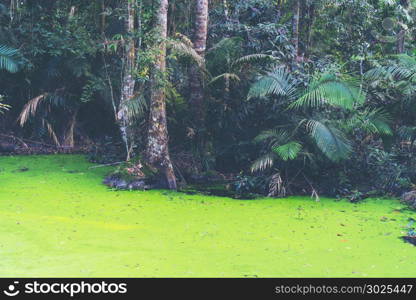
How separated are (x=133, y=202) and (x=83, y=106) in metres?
4.55

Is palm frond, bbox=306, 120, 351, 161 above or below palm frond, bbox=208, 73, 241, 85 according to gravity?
below

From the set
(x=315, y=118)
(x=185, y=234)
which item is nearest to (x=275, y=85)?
(x=315, y=118)

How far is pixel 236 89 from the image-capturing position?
9922 millimetres

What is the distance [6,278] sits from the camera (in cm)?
465

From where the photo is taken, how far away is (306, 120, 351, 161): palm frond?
337 inches

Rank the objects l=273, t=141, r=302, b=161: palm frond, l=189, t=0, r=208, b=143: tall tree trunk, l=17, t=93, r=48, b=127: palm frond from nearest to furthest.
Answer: l=273, t=141, r=302, b=161: palm frond, l=189, t=0, r=208, b=143: tall tree trunk, l=17, t=93, r=48, b=127: palm frond

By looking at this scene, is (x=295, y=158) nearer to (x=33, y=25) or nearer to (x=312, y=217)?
(x=312, y=217)

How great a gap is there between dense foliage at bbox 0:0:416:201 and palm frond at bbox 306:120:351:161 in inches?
0.7

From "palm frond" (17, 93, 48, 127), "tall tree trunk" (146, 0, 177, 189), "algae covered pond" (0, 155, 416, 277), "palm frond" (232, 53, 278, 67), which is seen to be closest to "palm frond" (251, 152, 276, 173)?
"algae covered pond" (0, 155, 416, 277)

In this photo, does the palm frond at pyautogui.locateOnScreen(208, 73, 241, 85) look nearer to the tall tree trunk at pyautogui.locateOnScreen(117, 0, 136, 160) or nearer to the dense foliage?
the dense foliage

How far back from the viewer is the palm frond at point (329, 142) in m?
8.57

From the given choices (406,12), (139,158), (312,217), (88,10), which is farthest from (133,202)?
(406,12)

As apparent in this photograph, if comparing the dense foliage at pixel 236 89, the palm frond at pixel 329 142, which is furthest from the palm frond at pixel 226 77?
the palm frond at pixel 329 142

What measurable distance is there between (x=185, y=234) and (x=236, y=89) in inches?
159
